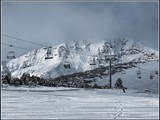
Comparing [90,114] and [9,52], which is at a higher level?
[9,52]

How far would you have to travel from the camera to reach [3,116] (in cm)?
1235

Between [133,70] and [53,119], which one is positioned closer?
[53,119]

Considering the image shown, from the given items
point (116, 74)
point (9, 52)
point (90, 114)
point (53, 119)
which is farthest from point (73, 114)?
point (116, 74)

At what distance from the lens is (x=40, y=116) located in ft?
41.3

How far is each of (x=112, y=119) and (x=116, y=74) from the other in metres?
140

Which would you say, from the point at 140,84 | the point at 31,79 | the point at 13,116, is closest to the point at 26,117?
the point at 13,116

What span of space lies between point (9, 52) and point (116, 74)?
115504 millimetres

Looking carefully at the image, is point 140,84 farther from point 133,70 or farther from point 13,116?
point 13,116

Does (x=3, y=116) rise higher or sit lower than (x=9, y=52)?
lower

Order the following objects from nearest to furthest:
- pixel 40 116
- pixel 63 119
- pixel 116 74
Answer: pixel 63 119
pixel 40 116
pixel 116 74

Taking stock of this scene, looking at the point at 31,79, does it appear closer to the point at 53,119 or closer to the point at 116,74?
the point at 53,119

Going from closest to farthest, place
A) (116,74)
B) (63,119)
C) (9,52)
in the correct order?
(63,119) < (9,52) < (116,74)

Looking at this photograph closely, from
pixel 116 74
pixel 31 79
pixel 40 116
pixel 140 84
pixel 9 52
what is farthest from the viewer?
pixel 116 74

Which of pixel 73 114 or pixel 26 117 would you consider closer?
pixel 26 117
